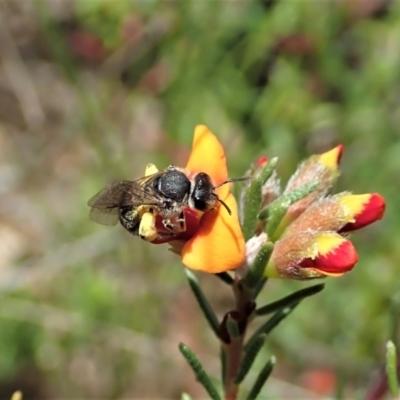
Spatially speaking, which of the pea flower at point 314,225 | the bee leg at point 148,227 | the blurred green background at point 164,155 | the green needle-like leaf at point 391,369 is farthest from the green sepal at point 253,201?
the blurred green background at point 164,155

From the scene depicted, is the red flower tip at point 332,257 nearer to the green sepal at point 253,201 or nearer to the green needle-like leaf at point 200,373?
the green sepal at point 253,201

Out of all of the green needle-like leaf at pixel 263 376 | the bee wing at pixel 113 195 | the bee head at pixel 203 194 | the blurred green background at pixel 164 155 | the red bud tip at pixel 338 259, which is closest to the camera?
the red bud tip at pixel 338 259

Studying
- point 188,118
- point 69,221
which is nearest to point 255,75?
point 188,118

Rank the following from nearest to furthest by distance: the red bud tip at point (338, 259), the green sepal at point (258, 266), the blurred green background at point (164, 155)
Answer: the red bud tip at point (338, 259) → the green sepal at point (258, 266) → the blurred green background at point (164, 155)

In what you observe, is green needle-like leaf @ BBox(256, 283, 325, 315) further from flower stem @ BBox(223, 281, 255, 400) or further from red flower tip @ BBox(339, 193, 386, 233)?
red flower tip @ BBox(339, 193, 386, 233)

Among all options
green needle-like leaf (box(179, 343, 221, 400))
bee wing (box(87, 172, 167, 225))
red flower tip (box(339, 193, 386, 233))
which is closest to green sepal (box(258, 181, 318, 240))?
red flower tip (box(339, 193, 386, 233))

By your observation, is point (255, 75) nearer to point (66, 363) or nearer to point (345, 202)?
point (66, 363)
